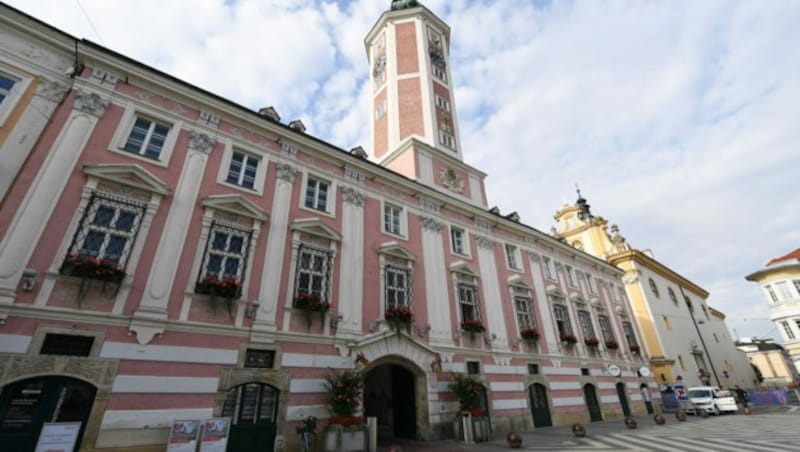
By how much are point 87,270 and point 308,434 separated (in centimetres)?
753

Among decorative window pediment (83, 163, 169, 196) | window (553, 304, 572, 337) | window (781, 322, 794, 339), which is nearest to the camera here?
decorative window pediment (83, 163, 169, 196)

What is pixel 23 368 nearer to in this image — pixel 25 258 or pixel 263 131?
pixel 25 258

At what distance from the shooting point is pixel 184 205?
38.5 ft

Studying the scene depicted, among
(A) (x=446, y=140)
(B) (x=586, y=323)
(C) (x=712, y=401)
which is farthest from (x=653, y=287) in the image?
(A) (x=446, y=140)

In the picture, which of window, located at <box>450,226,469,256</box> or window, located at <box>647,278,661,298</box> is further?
window, located at <box>647,278,661,298</box>

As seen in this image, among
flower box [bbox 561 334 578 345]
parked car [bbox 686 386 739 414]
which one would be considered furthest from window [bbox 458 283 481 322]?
parked car [bbox 686 386 739 414]

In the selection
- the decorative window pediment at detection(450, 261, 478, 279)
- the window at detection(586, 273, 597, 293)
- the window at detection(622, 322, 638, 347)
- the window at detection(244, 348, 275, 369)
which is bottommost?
the window at detection(244, 348, 275, 369)

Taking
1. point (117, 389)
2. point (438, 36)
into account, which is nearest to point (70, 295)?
point (117, 389)

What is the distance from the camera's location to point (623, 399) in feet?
79.3

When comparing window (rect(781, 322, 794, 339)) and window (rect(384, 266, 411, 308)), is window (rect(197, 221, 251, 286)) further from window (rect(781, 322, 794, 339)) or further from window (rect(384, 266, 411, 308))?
window (rect(781, 322, 794, 339))

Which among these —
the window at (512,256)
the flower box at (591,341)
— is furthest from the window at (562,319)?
the window at (512,256)

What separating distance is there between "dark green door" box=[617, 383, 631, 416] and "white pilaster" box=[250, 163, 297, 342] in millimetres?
24212

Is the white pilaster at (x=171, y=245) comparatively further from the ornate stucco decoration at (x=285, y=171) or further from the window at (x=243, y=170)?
the ornate stucco decoration at (x=285, y=171)

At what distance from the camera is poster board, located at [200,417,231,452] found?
886 centimetres
